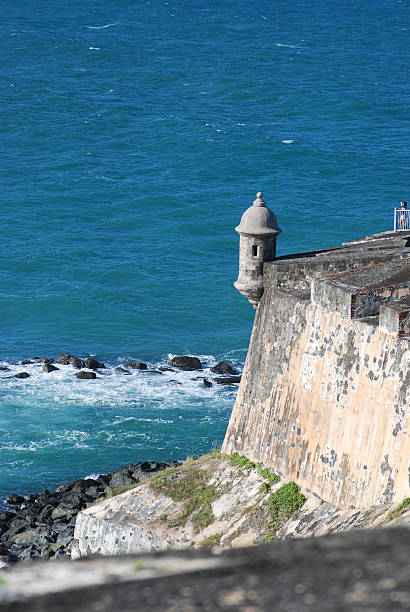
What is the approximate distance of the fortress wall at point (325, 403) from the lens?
88.7 feet

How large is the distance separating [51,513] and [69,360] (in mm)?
20283

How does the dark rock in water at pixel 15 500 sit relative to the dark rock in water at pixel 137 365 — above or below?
below

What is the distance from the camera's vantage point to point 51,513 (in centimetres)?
4109

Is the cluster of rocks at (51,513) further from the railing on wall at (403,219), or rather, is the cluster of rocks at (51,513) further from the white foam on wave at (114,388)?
the railing on wall at (403,219)

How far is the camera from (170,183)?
95.1 meters

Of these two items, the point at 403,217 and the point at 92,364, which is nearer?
the point at 403,217

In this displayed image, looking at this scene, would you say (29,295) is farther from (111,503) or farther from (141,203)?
(111,503)

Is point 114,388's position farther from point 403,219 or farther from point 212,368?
point 403,219

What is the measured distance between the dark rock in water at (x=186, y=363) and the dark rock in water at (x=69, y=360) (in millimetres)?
4840

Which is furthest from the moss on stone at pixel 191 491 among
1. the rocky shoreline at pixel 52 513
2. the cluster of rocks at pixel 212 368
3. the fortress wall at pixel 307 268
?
the cluster of rocks at pixel 212 368

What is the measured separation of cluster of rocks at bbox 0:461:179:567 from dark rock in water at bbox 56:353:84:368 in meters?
15.0

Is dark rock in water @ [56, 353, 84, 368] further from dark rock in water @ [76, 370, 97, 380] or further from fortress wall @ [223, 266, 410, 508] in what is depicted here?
fortress wall @ [223, 266, 410, 508]

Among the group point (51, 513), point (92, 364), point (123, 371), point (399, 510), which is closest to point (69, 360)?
point (92, 364)

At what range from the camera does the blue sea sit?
5425cm
